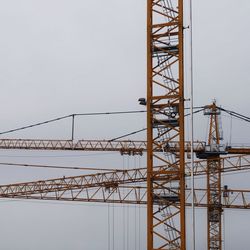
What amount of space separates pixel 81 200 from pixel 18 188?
11.3 metres

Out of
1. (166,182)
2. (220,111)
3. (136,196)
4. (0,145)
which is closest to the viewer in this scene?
(166,182)

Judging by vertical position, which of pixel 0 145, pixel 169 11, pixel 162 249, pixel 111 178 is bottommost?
pixel 162 249

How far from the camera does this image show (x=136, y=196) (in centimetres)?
7169

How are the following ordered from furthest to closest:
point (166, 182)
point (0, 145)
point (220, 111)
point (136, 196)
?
point (0, 145)
point (136, 196)
point (220, 111)
point (166, 182)

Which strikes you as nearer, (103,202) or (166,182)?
(166,182)

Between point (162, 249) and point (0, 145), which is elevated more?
point (0, 145)

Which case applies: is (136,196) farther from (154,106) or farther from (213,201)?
(154,106)

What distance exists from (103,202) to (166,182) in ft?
130

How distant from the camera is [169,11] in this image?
35.9m

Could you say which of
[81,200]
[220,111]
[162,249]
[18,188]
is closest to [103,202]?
[81,200]

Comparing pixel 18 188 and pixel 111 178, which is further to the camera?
pixel 18 188

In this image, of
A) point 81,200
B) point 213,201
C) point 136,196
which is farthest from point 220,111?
point 81,200

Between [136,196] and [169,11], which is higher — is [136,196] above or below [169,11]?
below

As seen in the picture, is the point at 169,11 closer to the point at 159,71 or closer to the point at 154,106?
the point at 159,71
